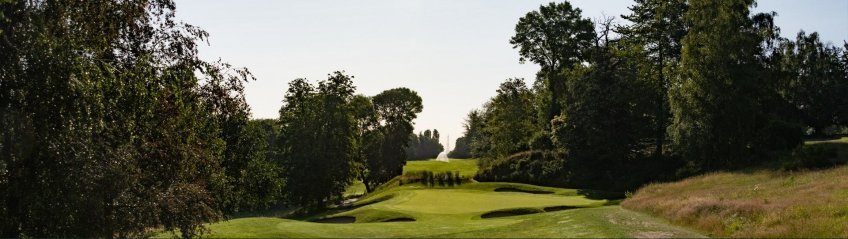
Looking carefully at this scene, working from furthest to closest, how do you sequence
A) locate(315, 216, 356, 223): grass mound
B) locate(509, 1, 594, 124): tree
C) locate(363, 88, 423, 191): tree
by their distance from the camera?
locate(363, 88, 423, 191): tree → locate(509, 1, 594, 124): tree → locate(315, 216, 356, 223): grass mound

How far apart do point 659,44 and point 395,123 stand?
45.5 m

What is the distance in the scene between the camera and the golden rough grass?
56.3 ft

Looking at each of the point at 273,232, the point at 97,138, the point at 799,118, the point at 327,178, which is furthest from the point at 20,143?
the point at 799,118

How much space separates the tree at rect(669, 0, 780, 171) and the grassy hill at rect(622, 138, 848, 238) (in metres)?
13.2

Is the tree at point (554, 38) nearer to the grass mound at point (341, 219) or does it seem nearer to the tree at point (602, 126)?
the tree at point (602, 126)

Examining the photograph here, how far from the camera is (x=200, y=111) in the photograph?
16891mm

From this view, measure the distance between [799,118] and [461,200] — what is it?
56142 mm

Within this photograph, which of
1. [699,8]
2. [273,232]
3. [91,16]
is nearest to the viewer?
[91,16]

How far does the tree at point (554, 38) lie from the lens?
7100 cm

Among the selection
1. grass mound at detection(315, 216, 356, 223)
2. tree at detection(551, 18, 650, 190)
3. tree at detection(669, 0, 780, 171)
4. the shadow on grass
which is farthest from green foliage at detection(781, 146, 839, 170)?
grass mound at detection(315, 216, 356, 223)

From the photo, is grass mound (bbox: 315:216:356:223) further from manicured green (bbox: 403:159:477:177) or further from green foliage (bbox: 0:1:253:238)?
manicured green (bbox: 403:159:477:177)

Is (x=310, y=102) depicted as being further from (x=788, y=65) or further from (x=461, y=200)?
(x=788, y=65)

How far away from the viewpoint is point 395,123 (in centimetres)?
9494

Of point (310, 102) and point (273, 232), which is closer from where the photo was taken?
point (273, 232)
